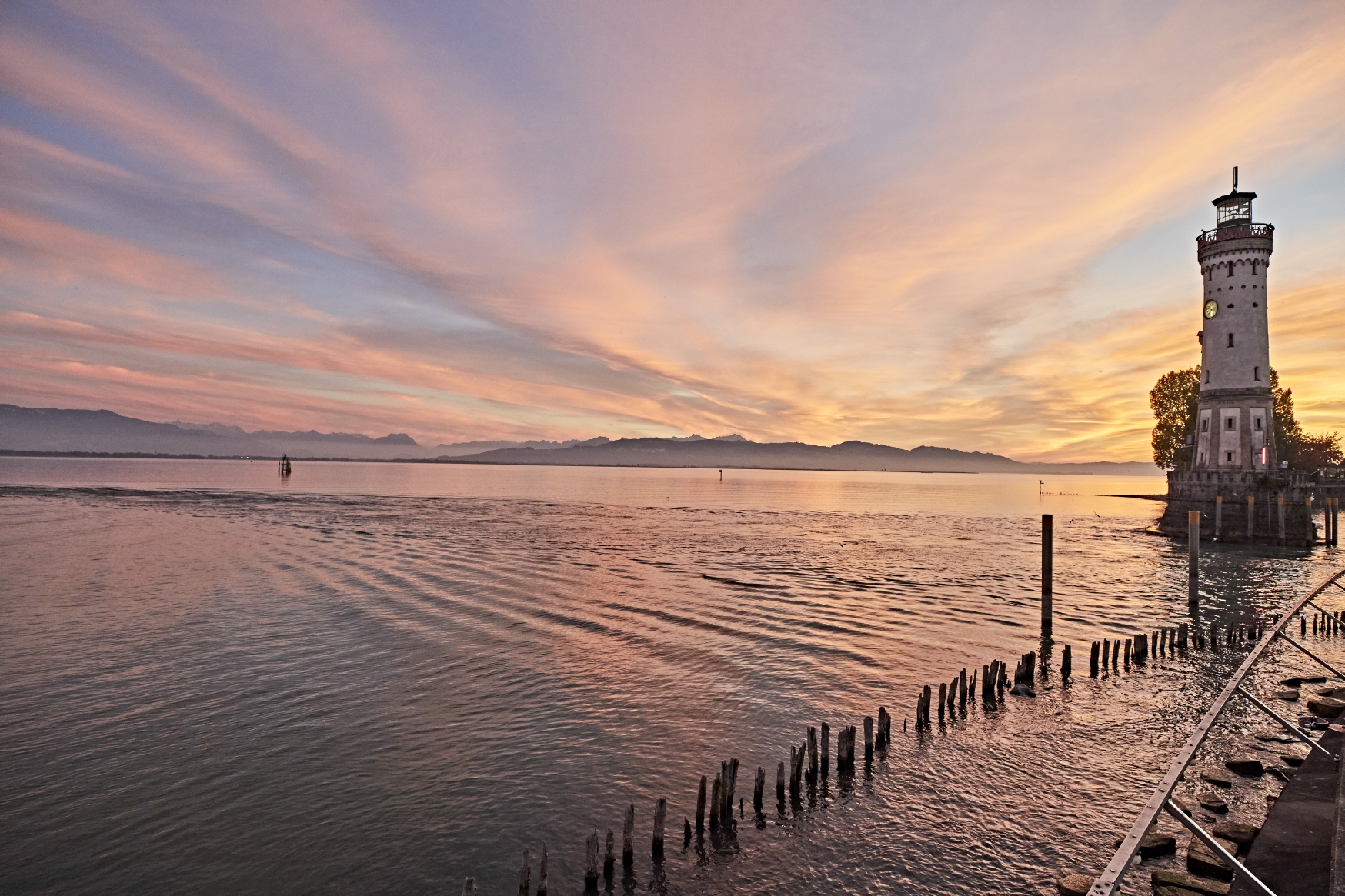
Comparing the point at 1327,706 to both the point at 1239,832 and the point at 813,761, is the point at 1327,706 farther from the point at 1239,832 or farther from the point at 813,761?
the point at 813,761

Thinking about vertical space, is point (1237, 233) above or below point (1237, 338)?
above

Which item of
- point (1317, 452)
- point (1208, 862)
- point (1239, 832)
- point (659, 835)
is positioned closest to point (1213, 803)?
point (1239, 832)

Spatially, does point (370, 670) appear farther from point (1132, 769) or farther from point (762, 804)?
point (1132, 769)

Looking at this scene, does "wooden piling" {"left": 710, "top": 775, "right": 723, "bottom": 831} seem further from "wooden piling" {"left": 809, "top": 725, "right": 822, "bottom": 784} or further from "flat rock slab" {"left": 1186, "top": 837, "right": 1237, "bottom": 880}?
"flat rock slab" {"left": 1186, "top": 837, "right": 1237, "bottom": 880}

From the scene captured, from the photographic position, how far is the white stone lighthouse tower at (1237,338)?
59.5 meters

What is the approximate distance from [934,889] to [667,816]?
5.10 metres

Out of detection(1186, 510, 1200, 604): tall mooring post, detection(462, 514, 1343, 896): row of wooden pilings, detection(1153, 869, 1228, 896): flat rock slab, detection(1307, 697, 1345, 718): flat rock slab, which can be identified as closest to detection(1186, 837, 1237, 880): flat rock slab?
detection(1153, 869, 1228, 896): flat rock slab

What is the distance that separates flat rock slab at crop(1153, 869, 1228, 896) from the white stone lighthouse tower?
6677 centimetres

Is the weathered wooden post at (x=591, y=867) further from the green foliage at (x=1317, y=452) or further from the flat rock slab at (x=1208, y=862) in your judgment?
the green foliage at (x=1317, y=452)

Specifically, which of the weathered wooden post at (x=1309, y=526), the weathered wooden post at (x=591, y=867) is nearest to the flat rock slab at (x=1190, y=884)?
the weathered wooden post at (x=591, y=867)

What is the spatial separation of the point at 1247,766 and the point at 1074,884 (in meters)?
7.76

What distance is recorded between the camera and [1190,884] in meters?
10.8

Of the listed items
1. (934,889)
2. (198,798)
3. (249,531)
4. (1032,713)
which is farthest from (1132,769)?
(249,531)

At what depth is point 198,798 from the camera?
46.2 ft
